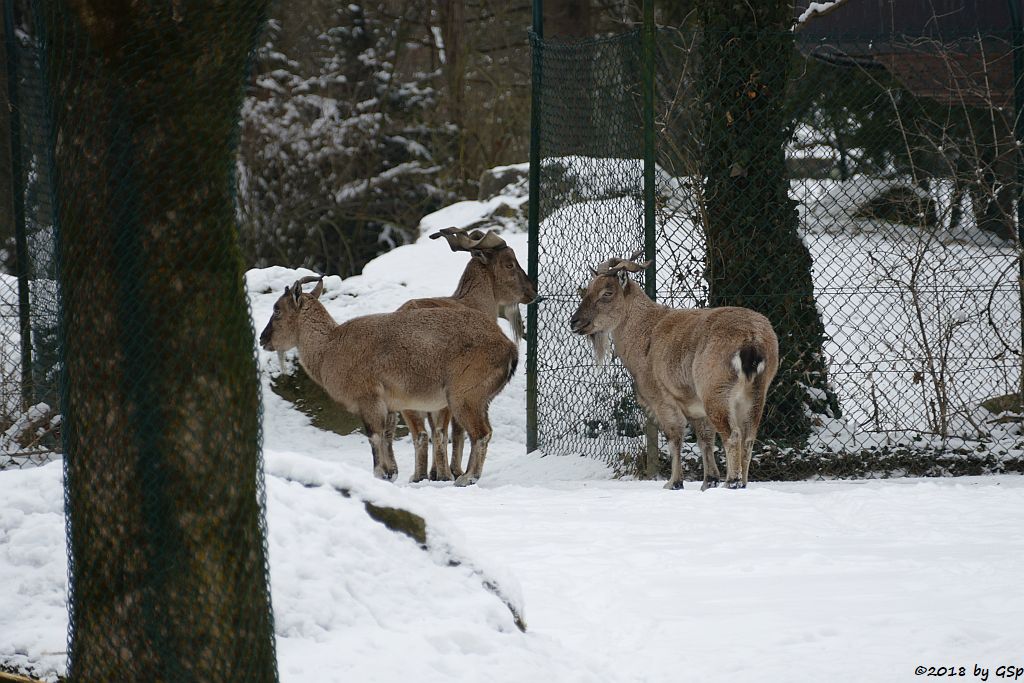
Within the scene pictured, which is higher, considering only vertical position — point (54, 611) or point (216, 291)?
point (216, 291)

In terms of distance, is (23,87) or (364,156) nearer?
(23,87)

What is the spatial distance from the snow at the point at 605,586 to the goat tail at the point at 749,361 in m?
0.88

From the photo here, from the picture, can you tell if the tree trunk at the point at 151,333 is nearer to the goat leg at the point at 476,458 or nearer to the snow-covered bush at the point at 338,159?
the goat leg at the point at 476,458

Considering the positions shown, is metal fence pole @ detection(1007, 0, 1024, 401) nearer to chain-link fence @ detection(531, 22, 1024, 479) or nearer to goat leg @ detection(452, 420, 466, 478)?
chain-link fence @ detection(531, 22, 1024, 479)

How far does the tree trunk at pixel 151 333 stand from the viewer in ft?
10.4

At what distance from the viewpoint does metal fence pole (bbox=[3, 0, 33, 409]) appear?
29.7ft

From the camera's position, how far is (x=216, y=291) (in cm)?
327

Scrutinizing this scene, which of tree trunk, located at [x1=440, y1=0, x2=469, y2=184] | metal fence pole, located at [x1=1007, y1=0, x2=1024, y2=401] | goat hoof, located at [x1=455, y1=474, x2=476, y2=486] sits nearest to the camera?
metal fence pole, located at [x1=1007, y1=0, x2=1024, y2=401]

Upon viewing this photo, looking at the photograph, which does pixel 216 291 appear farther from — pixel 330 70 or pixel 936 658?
pixel 330 70

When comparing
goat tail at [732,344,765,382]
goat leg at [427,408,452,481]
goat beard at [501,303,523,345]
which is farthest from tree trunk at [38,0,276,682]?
goat beard at [501,303,523,345]

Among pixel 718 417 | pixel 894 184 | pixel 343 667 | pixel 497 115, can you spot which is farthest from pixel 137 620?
pixel 497 115

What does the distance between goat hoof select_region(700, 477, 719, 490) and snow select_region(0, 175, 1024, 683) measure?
111 cm

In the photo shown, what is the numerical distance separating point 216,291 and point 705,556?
3088mm

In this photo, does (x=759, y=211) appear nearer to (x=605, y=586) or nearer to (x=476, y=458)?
(x=476, y=458)
